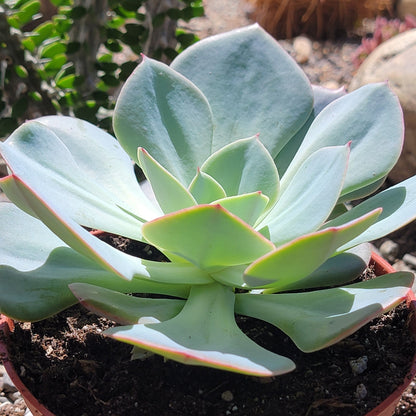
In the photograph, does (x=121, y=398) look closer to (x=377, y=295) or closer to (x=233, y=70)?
(x=377, y=295)

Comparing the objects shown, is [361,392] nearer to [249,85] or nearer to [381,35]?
[249,85]

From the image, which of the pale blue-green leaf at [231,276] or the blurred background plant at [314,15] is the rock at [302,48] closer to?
the blurred background plant at [314,15]

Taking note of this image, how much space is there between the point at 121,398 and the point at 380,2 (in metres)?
3.50

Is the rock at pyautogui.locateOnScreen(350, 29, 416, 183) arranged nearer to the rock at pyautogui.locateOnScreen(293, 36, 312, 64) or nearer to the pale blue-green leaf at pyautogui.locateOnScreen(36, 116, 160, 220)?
the rock at pyautogui.locateOnScreen(293, 36, 312, 64)

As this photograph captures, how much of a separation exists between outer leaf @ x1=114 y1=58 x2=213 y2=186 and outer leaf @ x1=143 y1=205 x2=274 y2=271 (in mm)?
232

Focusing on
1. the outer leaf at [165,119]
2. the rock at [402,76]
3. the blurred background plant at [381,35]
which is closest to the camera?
the outer leaf at [165,119]

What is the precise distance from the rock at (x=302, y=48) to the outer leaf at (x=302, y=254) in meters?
2.86

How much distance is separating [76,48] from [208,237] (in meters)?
1.17

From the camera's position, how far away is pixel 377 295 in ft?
2.72

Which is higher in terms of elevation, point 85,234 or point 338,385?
point 85,234

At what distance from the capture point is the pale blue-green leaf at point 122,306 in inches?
31.1

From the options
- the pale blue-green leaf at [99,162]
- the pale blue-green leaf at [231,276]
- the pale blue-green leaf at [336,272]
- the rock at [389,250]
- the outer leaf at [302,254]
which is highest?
the outer leaf at [302,254]

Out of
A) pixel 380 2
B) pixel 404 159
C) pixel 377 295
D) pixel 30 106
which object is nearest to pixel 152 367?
pixel 377 295

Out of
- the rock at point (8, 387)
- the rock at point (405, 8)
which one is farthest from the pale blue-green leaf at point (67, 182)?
the rock at point (405, 8)
